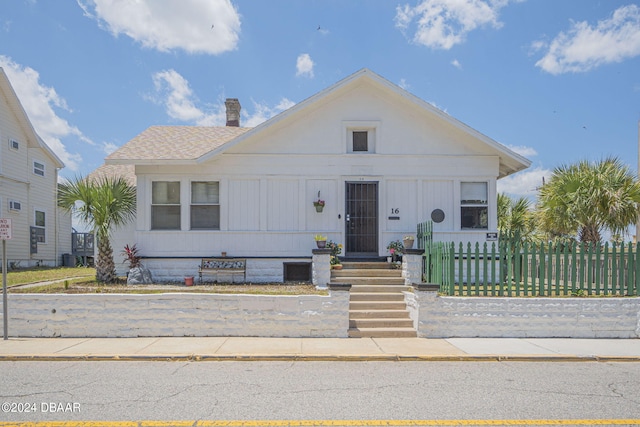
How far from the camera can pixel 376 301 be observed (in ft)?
35.1

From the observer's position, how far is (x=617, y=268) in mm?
10250

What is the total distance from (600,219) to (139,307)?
42.3 ft

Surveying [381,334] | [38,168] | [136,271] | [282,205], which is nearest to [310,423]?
[381,334]

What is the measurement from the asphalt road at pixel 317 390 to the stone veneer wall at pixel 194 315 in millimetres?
1869

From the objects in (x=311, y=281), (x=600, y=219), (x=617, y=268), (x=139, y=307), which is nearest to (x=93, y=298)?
(x=139, y=307)

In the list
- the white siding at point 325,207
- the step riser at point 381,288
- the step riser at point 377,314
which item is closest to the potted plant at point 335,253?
the white siding at point 325,207

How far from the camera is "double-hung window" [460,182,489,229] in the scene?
45.0ft

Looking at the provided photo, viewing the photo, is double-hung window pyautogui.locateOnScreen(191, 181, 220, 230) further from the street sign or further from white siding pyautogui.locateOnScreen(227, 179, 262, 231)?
the street sign

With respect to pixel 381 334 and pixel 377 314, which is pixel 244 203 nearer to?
pixel 377 314

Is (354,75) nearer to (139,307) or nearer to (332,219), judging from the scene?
(332,219)

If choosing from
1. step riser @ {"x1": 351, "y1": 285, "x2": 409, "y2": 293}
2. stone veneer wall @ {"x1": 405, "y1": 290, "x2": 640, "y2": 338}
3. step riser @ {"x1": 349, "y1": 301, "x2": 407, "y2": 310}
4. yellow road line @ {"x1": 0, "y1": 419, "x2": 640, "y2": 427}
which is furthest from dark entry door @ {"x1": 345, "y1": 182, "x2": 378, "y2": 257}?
yellow road line @ {"x1": 0, "y1": 419, "x2": 640, "y2": 427}

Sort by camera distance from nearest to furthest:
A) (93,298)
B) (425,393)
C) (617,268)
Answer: (425,393), (93,298), (617,268)

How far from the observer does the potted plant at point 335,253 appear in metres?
12.2

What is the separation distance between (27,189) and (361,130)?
16039 mm
